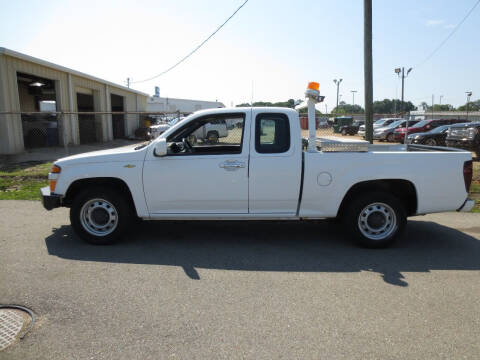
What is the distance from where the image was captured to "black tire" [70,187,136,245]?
527 centimetres

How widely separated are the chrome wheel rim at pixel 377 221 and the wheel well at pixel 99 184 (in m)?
3.29

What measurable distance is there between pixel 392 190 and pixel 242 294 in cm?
294

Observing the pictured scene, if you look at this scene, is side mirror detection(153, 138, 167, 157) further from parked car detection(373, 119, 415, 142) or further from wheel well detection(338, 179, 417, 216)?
parked car detection(373, 119, 415, 142)

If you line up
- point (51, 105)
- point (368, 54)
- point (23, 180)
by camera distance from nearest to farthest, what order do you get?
point (368, 54), point (23, 180), point (51, 105)

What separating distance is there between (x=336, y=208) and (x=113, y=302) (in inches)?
121

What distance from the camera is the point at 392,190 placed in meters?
5.49

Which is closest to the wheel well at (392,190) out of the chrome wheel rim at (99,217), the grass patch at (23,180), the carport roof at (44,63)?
the chrome wheel rim at (99,217)

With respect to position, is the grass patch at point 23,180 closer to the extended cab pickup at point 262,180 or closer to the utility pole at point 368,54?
the extended cab pickup at point 262,180

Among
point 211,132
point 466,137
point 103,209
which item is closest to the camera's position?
point 103,209

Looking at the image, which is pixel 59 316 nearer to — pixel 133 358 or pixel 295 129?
pixel 133 358

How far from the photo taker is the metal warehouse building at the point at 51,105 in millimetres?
15266

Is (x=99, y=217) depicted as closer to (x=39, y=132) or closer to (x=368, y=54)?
(x=368, y=54)

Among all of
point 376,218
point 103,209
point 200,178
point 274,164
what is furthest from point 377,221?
point 103,209

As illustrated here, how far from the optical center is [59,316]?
11.1ft
